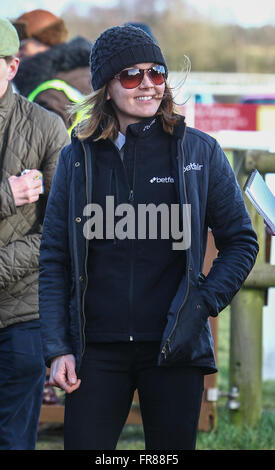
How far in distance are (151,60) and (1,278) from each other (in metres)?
1.18

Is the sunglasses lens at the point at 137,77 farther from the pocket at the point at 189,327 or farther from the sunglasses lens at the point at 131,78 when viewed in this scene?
the pocket at the point at 189,327

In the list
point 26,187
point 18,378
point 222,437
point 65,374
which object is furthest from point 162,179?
point 222,437

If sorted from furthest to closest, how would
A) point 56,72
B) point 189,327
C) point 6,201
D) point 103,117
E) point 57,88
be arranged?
point 56,72, point 57,88, point 6,201, point 103,117, point 189,327

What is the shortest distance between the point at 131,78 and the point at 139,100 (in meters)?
0.08

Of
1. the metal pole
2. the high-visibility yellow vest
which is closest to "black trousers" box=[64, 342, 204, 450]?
the metal pole

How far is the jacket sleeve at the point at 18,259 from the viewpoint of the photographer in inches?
146

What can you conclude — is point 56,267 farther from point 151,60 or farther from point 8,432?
point 8,432

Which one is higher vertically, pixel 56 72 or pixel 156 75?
pixel 56 72

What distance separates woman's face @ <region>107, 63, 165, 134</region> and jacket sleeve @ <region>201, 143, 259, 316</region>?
24 centimetres

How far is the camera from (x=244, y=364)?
5.05 meters

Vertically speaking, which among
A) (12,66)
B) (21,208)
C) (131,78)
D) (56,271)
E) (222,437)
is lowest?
(222,437)

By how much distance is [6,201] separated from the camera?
368cm

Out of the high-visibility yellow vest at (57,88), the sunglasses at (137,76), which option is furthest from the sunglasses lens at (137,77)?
the high-visibility yellow vest at (57,88)

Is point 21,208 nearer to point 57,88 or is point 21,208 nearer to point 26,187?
point 26,187
